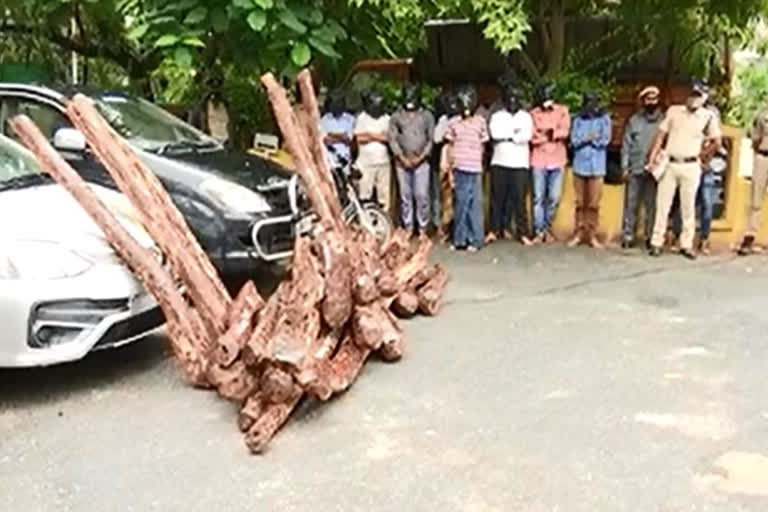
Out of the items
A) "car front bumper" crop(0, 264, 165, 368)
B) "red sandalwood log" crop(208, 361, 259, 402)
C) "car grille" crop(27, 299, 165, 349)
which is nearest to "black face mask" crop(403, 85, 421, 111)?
"car front bumper" crop(0, 264, 165, 368)

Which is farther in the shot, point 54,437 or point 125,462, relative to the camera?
point 54,437

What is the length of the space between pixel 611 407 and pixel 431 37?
28.8 ft

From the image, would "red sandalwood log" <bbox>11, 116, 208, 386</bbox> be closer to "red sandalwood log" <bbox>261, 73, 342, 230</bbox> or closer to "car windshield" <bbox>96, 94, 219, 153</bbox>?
"red sandalwood log" <bbox>261, 73, 342, 230</bbox>

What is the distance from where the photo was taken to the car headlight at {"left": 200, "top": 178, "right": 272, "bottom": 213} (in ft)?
24.8

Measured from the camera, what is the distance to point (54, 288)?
5.46 meters

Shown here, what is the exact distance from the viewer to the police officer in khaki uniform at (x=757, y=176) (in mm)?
9641

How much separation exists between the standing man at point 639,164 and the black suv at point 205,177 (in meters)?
3.55

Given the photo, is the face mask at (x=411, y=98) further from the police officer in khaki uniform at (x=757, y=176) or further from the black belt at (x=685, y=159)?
the police officer in khaki uniform at (x=757, y=176)

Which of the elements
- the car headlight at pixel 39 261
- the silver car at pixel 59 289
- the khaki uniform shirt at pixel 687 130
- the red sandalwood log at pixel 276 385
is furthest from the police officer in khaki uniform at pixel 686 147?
the car headlight at pixel 39 261

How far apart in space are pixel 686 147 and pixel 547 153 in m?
1.33

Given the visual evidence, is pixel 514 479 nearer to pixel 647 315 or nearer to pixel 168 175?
pixel 647 315

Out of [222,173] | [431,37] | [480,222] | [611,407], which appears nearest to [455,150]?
[480,222]

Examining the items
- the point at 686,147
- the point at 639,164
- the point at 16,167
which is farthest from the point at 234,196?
the point at 686,147

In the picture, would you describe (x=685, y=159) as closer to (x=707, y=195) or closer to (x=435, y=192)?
(x=707, y=195)
